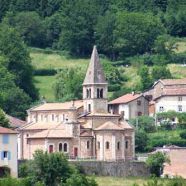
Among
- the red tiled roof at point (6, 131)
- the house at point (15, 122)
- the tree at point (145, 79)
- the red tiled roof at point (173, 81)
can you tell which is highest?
the tree at point (145, 79)

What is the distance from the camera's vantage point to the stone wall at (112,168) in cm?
13475

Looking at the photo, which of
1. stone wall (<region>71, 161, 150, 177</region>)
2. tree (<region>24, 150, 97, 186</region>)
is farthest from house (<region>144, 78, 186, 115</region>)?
tree (<region>24, 150, 97, 186</region>)

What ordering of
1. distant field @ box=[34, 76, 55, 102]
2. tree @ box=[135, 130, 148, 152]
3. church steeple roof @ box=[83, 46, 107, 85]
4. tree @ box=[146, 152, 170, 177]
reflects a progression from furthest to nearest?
distant field @ box=[34, 76, 55, 102] → tree @ box=[135, 130, 148, 152] → church steeple roof @ box=[83, 46, 107, 85] → tree @ box=[146, 152, 170, 177]

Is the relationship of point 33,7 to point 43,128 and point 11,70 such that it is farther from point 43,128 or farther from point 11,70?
point 43,128

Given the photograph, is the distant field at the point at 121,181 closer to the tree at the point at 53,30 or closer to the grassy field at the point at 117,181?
the grassy field at the point at 117,181

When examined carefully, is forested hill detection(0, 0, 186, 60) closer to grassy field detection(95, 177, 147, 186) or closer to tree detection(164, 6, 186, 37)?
tree detection(164, 6, 186, 37)

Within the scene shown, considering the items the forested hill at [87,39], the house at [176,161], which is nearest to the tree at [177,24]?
the forested hill at [87,39]

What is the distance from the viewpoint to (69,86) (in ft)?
534

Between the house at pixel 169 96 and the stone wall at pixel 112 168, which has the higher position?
the house at pixel 169 96

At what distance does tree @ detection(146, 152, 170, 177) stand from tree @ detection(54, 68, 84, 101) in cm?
2322

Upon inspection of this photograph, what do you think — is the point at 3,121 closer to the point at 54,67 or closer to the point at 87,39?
the point at 54,67

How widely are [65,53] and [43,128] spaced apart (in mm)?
37814

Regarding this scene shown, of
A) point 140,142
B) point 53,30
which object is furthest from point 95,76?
point 53,30

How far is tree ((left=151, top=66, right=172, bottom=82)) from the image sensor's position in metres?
166
